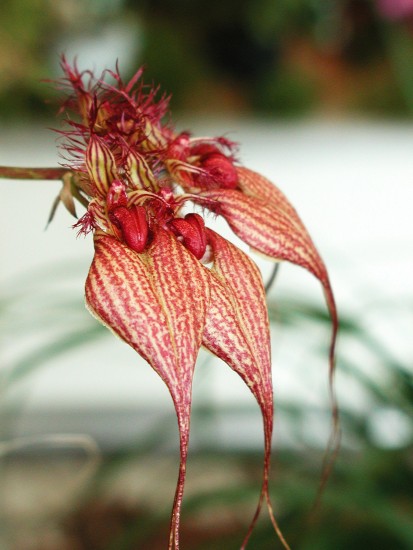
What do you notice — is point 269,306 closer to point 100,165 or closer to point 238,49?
point 100,165

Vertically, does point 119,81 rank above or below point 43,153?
above

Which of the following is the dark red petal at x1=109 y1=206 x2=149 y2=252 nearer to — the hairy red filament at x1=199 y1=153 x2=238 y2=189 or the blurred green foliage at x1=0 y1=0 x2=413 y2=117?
the hairy red filament at x1=199 y1=153 x2=238 y2=189

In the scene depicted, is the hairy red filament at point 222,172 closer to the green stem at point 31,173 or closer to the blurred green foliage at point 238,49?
the green stem at point 31,173

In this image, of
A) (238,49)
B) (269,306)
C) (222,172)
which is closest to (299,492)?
(269,306)

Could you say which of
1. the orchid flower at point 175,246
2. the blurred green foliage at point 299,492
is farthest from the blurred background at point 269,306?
the orchid flower at point 175,246

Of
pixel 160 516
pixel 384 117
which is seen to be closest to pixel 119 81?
pixel 160 516

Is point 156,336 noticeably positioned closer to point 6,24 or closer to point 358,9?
point 6,24
